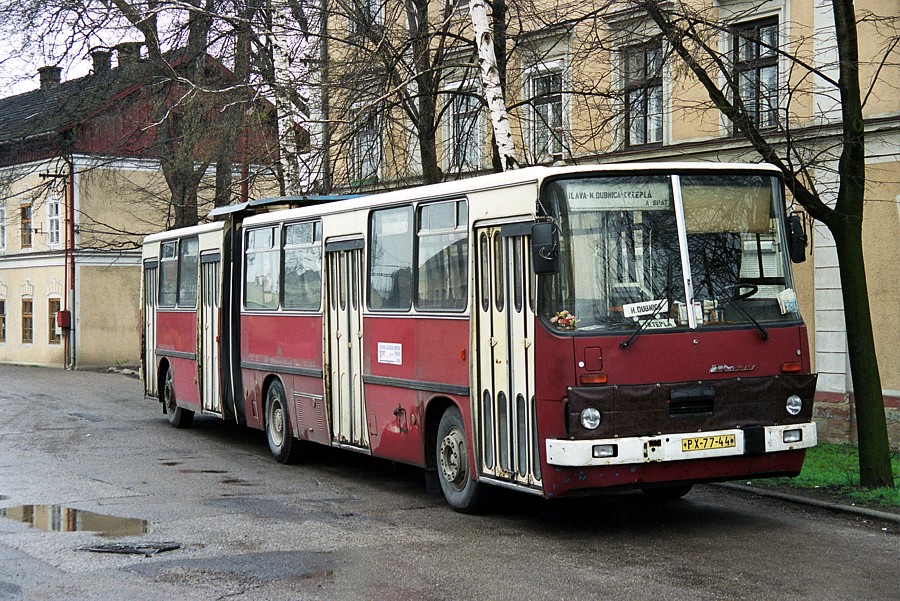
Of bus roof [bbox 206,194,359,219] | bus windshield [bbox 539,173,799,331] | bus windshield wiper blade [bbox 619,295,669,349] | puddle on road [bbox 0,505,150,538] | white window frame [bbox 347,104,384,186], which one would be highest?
white window frame [bbox 347,104,384,186]

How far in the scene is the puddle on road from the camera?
10.4 m

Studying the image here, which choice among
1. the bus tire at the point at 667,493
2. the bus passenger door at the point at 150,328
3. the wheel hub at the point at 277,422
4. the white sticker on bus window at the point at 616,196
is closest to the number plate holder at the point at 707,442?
the white sticker on bus window at the point at 616,196

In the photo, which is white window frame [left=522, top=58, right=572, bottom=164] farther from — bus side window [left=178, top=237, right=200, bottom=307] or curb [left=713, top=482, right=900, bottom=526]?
curb [left=713, top=482, right=900, bottom=526]

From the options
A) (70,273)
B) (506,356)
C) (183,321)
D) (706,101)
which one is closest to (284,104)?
(183,321)

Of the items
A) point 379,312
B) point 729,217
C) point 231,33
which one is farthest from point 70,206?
point 729,217

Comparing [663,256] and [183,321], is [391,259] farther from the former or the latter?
[183,321]

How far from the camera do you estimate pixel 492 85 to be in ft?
55.5

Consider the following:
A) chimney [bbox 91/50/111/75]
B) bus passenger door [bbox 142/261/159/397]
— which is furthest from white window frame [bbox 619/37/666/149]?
chimney [bbox 91/50/111/75]

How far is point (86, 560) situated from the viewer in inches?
359

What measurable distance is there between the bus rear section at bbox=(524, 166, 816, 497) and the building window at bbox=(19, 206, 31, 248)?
41678 mm

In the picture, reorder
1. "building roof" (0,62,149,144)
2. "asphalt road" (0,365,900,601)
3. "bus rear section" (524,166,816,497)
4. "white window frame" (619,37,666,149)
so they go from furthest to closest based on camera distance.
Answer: "building roof" (0,62,149,144)
"white window frame" (619,37,666,149)
"bus rear section" (524,166,816,497)
"asphalt road" (0,365,900,601)

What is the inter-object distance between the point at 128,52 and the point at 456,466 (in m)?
18.7

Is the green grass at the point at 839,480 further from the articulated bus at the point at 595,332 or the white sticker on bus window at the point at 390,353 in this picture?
the white sticker on bus window at the point at 390,353

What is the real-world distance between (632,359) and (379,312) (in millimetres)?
3784
